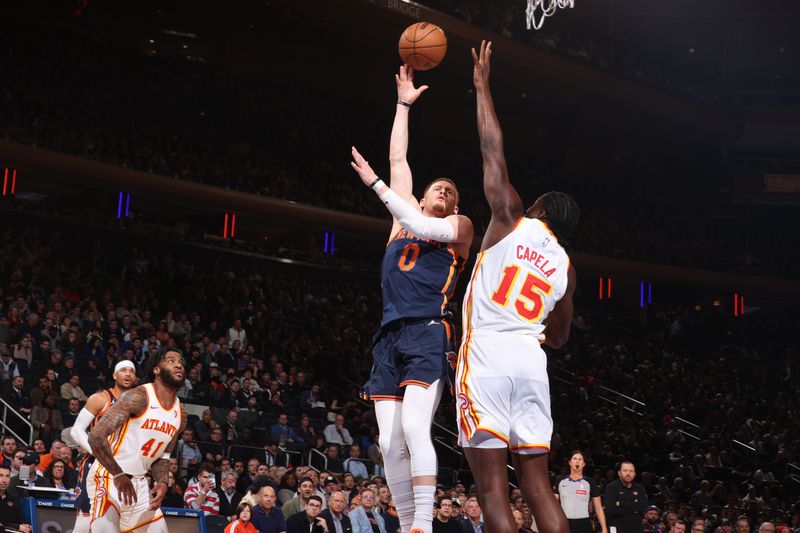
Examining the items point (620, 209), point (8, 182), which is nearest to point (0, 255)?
point (8, 182)

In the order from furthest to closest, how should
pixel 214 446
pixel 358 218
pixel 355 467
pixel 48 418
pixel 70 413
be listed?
pixel 358 218
pixel 355 467
pixel 214 446
pixel 70 413
pixel 48 418

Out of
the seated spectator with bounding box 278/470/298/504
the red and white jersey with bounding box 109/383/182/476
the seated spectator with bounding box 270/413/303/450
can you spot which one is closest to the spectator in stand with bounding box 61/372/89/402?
the seated spectator with bounding box 270/413/303/450

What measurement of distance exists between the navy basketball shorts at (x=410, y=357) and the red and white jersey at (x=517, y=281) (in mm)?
486

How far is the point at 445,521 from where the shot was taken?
43.0 feet

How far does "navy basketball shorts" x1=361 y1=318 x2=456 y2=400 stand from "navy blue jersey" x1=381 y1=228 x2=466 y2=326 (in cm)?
7

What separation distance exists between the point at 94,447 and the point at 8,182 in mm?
18763

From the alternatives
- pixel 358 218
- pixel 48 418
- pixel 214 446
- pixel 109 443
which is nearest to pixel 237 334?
pixel 214 446

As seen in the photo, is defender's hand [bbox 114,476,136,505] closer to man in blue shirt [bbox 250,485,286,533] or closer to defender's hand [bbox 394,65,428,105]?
defender's hand [bbox 394,65,428,105]

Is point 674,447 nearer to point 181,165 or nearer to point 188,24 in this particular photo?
point 181,165

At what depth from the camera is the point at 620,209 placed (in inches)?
1331

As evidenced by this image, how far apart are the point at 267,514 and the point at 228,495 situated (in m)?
1.45

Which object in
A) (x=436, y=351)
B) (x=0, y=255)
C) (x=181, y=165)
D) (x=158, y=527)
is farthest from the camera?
(x=181, y=165)

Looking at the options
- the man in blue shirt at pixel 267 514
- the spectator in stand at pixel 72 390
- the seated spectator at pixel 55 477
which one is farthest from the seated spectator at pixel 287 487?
the spectator in stand at pixel 72 390

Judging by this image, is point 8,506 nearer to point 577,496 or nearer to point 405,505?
point 405,505
